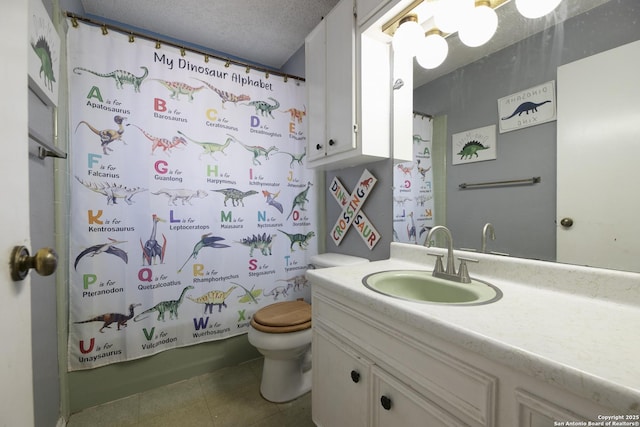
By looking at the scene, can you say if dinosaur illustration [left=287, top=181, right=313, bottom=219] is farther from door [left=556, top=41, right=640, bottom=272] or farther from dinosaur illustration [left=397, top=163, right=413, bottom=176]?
door [left=556, top=41, right=640, bottom=272]

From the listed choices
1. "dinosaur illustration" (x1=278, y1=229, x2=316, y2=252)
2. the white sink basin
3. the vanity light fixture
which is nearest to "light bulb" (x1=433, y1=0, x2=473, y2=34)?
the vanity light fixture

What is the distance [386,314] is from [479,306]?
249 millimetres

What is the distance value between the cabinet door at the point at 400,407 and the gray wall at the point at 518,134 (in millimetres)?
626

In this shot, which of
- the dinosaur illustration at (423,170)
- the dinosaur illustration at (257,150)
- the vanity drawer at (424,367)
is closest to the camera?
the vanity drawer at (424,367)

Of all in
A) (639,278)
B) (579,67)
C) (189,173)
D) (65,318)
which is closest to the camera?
(639,278)

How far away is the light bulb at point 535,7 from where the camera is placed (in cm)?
85

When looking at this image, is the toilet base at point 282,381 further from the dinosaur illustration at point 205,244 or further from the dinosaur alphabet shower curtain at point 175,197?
the dinosaur illustration at point 205,244

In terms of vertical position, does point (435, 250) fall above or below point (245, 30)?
below

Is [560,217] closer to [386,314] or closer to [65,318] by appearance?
[386,314]


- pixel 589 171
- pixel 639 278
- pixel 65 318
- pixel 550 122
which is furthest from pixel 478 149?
pixel 65 318

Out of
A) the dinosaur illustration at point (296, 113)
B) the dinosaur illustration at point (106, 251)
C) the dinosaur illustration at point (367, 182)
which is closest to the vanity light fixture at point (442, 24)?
the dinosaur illustration at point (367, 182)

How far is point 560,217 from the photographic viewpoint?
0.84 metres

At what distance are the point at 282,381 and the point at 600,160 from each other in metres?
1.67

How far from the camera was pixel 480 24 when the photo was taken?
3.24ft
